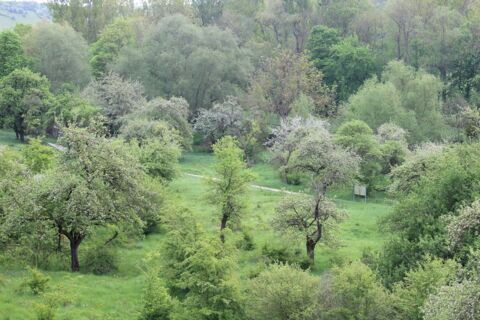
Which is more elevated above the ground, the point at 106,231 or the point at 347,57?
the point at 347,57

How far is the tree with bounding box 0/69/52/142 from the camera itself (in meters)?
62.4

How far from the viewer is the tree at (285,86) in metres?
69.3

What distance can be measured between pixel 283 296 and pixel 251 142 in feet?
130

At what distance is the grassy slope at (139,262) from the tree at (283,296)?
6.28 metres

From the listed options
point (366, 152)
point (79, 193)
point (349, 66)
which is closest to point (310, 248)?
point (79, 193)

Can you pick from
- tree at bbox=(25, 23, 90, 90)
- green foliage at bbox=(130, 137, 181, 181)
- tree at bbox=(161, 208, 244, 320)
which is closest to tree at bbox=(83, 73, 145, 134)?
tree at bbox=(25, 23, 90, 90)

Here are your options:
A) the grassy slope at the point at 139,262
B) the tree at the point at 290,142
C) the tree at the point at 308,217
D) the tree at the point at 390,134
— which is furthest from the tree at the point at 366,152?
the tree at the point at 308,217

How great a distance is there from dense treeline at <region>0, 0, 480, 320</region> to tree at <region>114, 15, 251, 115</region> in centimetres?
19

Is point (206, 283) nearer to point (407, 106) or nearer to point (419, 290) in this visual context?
point (419, 290)

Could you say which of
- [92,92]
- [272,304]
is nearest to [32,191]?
[272,304]

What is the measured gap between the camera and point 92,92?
65625 mm

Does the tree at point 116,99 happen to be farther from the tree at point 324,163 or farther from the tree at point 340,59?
the tree at point 324,163

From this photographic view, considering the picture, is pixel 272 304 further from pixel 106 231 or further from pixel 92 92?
pixel 92 92

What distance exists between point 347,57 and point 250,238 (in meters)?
46.9
